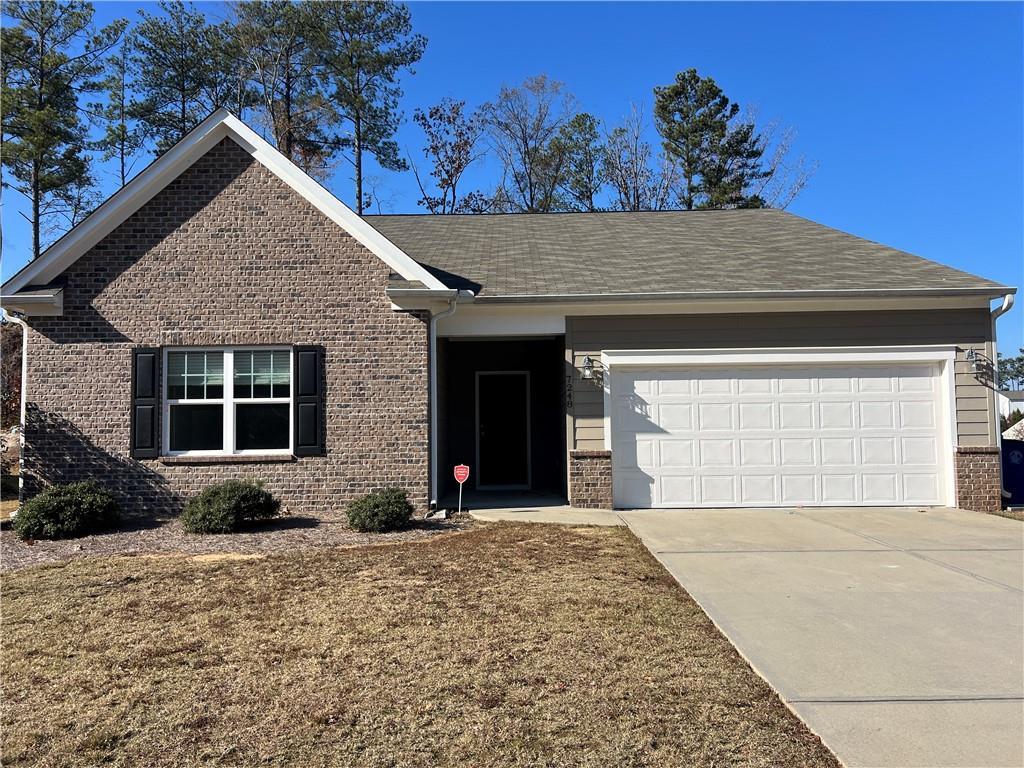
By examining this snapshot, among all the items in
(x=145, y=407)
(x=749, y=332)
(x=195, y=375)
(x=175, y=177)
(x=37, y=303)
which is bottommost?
(x=145, y=407)

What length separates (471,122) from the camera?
29.4 metres

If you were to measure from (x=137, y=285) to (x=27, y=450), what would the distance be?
2704 millimetres

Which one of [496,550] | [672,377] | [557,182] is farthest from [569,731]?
[557,182]

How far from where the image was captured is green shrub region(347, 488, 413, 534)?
8.45 metres

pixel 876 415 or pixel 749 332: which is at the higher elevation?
pixel 749 332

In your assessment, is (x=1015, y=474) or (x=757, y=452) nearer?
(x=757, y=452)

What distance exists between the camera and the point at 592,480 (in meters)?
10.2

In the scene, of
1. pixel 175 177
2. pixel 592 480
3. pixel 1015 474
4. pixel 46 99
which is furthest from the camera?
pixel 46 99

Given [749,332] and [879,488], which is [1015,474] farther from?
[749,332]

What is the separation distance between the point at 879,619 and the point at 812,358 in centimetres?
589

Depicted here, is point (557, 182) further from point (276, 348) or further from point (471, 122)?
point (276, 348)

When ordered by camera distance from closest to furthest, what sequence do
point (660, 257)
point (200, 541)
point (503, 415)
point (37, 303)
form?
point (200, 541) < point (37, 303) < point (660, 257) < point (503, 415)

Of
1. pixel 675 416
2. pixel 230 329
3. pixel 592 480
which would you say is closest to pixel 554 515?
pixel 592 480

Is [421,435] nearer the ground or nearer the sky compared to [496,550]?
nearer the sky
